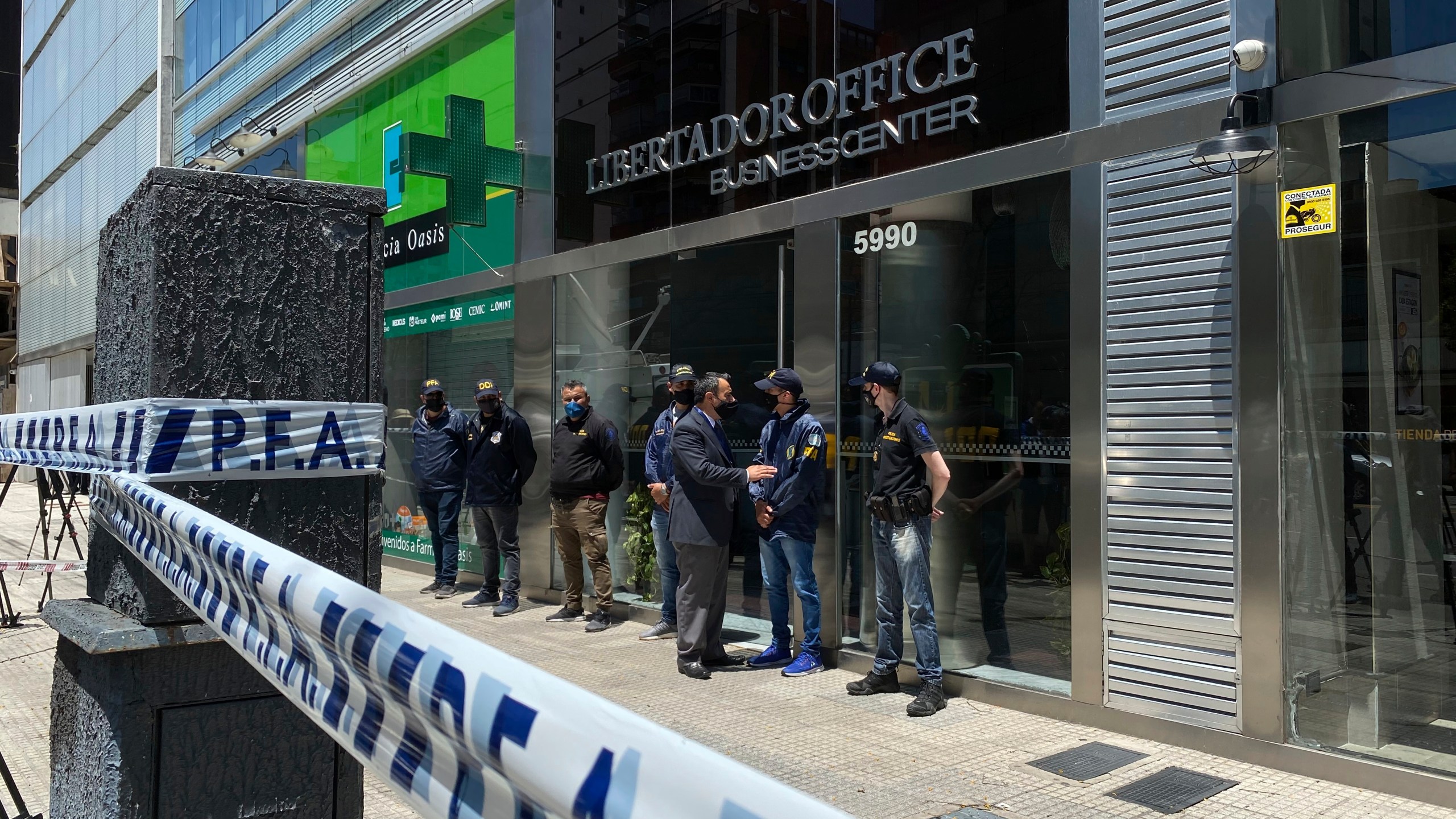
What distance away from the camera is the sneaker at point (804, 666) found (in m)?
7.18

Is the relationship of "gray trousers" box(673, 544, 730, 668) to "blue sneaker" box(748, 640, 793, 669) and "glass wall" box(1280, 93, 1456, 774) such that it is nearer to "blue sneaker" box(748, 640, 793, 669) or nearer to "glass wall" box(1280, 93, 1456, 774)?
"blue sneaker" box(748, 640, 793, 669)

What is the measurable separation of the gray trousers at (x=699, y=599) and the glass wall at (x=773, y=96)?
2.61 metres

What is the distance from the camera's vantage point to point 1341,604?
515 centimetres

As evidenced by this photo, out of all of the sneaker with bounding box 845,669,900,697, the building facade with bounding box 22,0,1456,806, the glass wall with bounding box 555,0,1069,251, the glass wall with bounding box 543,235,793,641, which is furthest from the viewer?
the glass wall with bounding box 543,235,793,641

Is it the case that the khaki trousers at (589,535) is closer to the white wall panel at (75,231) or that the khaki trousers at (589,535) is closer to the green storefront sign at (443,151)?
the green storefront sign at (443,151)

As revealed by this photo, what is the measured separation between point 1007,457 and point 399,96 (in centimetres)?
984

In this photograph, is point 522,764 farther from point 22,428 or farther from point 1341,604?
point 1341,604

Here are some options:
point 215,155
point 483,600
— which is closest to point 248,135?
point 215,155

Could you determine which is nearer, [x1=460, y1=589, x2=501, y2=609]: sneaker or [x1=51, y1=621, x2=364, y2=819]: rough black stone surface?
[x1=51, y1=621, x2=364, y2=819]: rough black stone surface

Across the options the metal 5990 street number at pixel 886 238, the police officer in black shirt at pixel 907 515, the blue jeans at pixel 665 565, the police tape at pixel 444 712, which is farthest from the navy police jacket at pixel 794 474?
the police tape at pixel 444 712

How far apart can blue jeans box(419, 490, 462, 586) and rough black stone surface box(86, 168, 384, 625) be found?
27.1 feet

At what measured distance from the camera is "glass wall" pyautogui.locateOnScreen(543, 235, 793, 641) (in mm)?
8211

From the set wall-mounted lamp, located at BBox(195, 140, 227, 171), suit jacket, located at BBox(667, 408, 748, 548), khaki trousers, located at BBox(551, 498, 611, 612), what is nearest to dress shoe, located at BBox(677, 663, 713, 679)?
suit jacket, located at BBox(667, 408, 748, 548)

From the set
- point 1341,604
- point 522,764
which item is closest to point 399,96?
point 1341,604
